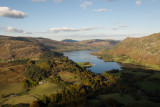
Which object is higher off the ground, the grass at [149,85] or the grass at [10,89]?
the grass at [149,85]

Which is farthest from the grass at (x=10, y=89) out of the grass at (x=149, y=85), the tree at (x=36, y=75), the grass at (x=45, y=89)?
the grass at (x=149, y=85)

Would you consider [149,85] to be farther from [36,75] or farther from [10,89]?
[10,89]

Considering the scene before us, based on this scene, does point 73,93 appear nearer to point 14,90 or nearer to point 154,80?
point 14,90

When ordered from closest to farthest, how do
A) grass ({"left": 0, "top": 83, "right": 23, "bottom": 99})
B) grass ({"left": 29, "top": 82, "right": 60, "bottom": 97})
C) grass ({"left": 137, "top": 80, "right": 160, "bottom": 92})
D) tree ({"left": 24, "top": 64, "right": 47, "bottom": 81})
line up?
grass ({"left": 29, "top": 82, "right": 60, "bottom": 97}), grass ({"left": 0, "top": 83, "right": 23, "bottom": 99}), grass ({"left": 137, "top": 80, "right": 160, "bottom": 92}), tree ({"left": 24, "top": 64, "right": 47, "bottom": 81})

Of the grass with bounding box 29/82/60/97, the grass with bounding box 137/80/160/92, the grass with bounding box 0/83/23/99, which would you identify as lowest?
the grass with bounding box 0/83/23/99

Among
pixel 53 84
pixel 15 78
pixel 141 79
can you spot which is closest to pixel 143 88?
pixel 141 79

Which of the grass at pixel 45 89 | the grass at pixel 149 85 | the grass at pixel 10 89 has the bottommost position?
the grass at pixel 10 89

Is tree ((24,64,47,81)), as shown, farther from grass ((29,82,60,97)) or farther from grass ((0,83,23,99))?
grass ((29,82,60,97))

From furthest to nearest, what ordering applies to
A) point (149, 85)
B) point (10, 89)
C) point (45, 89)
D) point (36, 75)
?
point (36, 75)
point (149, 85)
point (10, 89)
point (45, 89)

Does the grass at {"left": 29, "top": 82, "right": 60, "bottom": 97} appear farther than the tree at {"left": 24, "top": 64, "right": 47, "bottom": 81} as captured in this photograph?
No

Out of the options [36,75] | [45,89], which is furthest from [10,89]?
[45,89]

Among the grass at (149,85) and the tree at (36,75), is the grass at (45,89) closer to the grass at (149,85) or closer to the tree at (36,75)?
the tree at (36,75)

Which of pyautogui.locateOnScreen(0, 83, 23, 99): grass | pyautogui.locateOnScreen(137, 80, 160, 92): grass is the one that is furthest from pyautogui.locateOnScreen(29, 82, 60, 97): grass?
pyautogui.locateOnScreen(137, 80, 160, 92): grass
